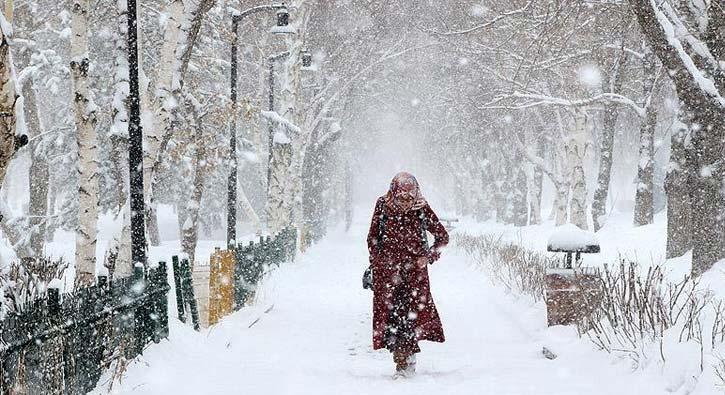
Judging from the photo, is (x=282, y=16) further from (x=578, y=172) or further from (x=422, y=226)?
(x=422, y=226)

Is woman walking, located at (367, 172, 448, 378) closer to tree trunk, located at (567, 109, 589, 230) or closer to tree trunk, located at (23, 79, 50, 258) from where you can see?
tree trunk, located at (23, 79, 50, 258)

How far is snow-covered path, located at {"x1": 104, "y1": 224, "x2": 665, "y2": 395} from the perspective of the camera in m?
5.79

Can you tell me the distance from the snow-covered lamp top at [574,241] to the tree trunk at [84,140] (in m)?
6.62

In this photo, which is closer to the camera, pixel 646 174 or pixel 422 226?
pixel 422 226

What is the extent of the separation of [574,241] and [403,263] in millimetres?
2223

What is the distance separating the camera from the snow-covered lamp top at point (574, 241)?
775 cm

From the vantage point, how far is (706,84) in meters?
8.13

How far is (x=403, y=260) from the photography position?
6730 millimetres

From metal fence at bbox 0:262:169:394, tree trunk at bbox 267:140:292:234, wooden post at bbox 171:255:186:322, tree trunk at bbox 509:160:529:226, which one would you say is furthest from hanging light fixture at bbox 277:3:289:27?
tree trunk at bbox 509:160:529:226

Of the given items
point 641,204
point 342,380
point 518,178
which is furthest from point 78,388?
point 518,178

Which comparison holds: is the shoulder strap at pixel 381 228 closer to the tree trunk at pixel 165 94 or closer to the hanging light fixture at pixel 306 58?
the tree trunk at pixel 165 94

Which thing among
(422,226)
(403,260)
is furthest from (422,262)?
(422,226)

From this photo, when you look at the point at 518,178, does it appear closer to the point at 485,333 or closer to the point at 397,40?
the point at 397,40

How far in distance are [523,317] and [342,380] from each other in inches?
163
